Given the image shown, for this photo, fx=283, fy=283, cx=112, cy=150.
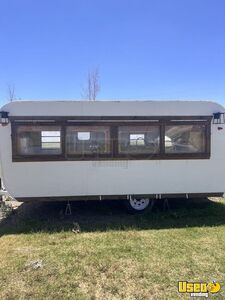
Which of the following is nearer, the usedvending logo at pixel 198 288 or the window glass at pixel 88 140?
the usedvending logo at pixel 198 288

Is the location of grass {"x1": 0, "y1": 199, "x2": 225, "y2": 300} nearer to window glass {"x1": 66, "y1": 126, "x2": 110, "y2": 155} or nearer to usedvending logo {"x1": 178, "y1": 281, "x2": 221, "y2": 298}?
usedvending logo {"x1": 178, "y1": 281, "x2": 221, "y2": 298}

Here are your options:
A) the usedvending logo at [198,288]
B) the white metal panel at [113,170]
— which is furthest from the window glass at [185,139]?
the usedvending logo at [198,288]

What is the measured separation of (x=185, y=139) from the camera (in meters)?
6.84

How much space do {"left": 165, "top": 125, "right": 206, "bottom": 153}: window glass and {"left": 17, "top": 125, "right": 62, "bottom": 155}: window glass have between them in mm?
2607

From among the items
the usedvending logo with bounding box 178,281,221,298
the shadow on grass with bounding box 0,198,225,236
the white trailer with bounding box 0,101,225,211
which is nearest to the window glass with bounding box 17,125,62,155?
the white trailer with bounding box 0,101,225,211

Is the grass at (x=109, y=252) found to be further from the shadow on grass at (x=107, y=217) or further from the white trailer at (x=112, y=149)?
the white trailer at (x=112, y=149)

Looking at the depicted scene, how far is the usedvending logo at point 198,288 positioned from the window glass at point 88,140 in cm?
349

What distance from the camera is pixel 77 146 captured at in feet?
21.7

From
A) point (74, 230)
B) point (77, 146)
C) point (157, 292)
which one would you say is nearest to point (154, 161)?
point (77, 146)

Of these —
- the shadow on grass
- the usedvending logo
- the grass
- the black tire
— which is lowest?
the usedvending logo

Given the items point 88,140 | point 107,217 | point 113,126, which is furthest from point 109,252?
point 113,126

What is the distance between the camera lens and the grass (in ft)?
12.7

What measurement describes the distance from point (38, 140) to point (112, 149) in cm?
172

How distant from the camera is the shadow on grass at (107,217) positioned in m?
6.22
